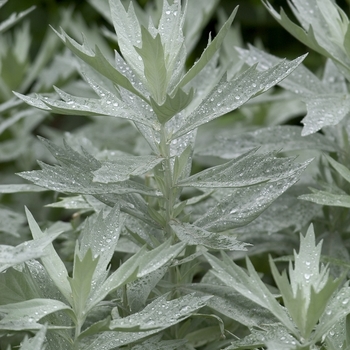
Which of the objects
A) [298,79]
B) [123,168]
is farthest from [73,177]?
[298,79]

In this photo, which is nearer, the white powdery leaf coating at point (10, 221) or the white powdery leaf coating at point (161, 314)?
the white powdery leaf coating at point (161, 314)

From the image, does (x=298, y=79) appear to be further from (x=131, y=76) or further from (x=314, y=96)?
(x=131, y=76)

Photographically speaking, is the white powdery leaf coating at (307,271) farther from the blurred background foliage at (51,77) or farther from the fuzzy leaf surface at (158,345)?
the blurred background foliage at (51,77)

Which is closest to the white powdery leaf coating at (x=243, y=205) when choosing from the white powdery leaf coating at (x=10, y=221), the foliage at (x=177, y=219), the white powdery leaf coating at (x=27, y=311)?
the foliage at (x=177, y=219)

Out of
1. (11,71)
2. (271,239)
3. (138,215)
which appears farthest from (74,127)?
(138,215)

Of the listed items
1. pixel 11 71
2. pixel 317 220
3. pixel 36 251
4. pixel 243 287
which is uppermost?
pixel 11 71

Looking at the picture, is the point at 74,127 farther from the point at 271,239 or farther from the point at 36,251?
A: the point at 36,251

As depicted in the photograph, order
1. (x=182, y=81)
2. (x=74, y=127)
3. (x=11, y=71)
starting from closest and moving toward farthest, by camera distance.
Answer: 1. (x=182, y=81)
2. (x=11, y=71)
3. (x=74, y=127)

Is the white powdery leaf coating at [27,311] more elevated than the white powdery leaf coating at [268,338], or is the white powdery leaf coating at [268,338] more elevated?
the white powdery leaf coating at [27,311]
